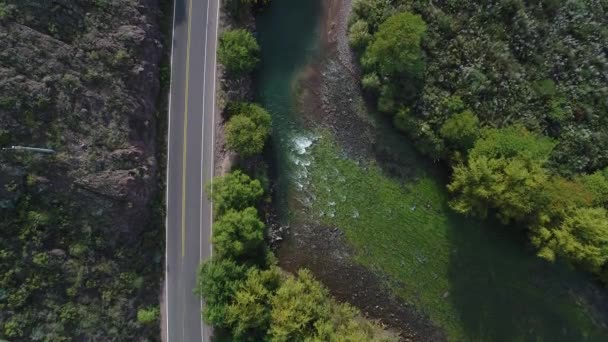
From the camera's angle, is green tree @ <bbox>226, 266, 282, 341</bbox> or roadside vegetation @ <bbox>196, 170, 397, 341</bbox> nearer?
green tree @ <bbox>226, 266, 282, 341</bbox>

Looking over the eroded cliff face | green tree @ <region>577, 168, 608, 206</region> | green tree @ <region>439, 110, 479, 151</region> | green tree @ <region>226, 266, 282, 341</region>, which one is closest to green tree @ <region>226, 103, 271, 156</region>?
the eroded cliff face

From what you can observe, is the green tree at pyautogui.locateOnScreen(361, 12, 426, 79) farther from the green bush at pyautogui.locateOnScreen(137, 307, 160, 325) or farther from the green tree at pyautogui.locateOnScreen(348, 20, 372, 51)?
the green bush at pyautogui.locateOnScreen(137, 307, 160, 325)

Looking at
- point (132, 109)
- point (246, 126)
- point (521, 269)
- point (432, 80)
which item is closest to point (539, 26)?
point (432, 80)

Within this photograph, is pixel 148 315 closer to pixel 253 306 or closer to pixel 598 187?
pixel 253 306

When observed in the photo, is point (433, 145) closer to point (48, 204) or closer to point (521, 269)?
point (521, 269)

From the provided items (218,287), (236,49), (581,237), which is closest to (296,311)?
(218,287)

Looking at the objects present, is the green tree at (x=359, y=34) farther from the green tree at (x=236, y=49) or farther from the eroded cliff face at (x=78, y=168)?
the eroded cliff face at (x=78, y=168)
